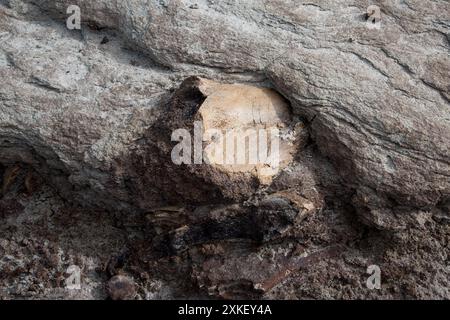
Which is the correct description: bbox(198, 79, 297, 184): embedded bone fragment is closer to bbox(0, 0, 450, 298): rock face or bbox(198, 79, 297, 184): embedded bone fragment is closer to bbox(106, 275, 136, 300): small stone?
bbox(0, 0, 450, 298): rock face

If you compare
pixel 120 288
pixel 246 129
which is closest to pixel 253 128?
pixel 246 129

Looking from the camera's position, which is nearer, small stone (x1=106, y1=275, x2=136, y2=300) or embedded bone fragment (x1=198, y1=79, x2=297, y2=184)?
embedded bone fragment (x1=198, y1=79, x2=297, y2=184)

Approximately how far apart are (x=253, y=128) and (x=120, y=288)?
1.35 metres

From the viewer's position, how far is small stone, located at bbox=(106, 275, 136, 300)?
3.82 metres

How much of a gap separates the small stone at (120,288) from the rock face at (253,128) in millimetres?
253

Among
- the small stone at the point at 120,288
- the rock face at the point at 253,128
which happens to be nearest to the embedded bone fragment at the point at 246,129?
the rock face at the point at 253,128

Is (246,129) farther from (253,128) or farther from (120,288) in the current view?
(120,288)

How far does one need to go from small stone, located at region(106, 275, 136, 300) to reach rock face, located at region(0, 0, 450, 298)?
253mm

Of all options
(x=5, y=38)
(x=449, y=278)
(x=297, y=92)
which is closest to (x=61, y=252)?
(x=5, y=38)

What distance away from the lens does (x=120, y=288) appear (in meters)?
3.83

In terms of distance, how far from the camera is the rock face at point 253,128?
376 centimetres

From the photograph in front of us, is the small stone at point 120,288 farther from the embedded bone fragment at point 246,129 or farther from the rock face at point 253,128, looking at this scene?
the embedded bone fragment at point 246,129

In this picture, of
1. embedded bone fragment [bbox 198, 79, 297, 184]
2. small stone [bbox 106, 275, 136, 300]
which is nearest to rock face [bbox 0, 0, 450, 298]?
embedded bone fragment [bbox 198, 79, 297, 184]

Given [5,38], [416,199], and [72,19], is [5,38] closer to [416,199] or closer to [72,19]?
[72,19]
